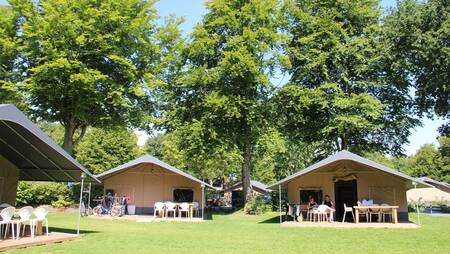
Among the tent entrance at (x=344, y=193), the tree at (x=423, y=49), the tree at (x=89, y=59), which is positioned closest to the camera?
the tree at (x=89, y=59)

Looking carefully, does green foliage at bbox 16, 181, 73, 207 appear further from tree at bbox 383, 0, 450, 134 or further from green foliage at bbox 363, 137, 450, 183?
green foliage at bbox 363, 137, 450, 183

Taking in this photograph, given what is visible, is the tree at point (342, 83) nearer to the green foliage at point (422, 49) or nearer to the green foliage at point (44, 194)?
the green foliage at point (422, 49)

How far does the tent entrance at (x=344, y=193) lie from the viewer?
20.5 meters

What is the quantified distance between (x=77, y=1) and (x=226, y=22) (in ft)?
30.8

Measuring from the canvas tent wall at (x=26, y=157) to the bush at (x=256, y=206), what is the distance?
44.5 ft

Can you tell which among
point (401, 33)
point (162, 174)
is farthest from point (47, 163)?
point (401, 33)

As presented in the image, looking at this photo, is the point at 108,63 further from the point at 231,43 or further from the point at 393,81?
the point at 393,81

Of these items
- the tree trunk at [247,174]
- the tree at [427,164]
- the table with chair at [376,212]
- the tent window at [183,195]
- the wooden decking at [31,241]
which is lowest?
the wooden decking at [31,241]

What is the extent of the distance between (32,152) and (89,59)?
31.1 feet

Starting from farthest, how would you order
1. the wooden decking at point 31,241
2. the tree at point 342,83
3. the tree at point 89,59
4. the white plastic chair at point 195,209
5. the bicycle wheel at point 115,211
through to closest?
1. the tree at point 342,83
2. the white plastic chair at point 195,209
3. the bicycle wheel at point 115,211
4. the tree at point 89,59
5. the wooden decking at point 31,241

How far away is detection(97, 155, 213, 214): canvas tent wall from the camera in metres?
24.3

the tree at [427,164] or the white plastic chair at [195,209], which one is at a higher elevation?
the tree at [427,164]

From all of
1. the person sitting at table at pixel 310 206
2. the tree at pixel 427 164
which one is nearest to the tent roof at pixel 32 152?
the person sitting at table at pixel 310 206

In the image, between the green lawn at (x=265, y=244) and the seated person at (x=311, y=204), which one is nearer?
the green lawn at (x=265, y=244)
